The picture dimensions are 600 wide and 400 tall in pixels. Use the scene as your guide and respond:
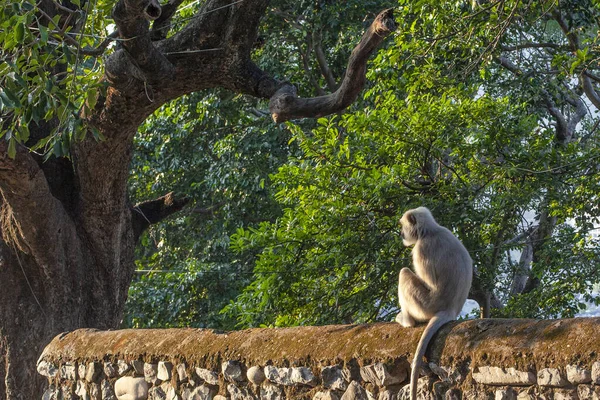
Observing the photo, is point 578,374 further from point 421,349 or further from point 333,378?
point 333,378

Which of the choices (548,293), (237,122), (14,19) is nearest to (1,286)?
(14,19)

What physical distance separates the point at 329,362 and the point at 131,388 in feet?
5.84

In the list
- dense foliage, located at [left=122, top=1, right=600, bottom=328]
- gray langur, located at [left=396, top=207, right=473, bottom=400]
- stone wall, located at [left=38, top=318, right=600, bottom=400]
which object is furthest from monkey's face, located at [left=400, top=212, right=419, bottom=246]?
dense foliage, located at [left=122, top=1, right=600, bottom=328]

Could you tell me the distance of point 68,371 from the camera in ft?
20.6

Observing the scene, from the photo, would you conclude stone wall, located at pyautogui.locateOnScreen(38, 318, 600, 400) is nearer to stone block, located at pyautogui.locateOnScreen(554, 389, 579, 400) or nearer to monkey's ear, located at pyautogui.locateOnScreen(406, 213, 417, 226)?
stone block, located at pyautogui.locateOnScreen(554, 389, 579, 400)

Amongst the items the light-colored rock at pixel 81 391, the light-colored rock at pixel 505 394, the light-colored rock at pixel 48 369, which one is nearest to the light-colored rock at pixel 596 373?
the light-colored rock at pixel 505 394

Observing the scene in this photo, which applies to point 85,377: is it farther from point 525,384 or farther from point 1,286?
point 525,384

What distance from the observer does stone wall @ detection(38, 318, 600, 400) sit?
3.54 m

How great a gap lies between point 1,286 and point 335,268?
11.0 feet

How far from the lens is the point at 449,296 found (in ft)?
16.0

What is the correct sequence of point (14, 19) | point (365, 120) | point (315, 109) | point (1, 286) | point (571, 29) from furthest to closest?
point (571, 29) → point (365, 120) → point (1, 286) → point (315, 109) → point (14, 19)

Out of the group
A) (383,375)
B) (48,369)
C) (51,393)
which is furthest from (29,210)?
(383,375)

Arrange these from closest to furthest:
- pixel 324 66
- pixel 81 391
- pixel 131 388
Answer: pixel 131 388 → pixel 81 391 → pixel 324 66

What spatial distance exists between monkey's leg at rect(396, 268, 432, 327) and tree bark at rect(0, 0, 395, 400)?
6.27 ft
